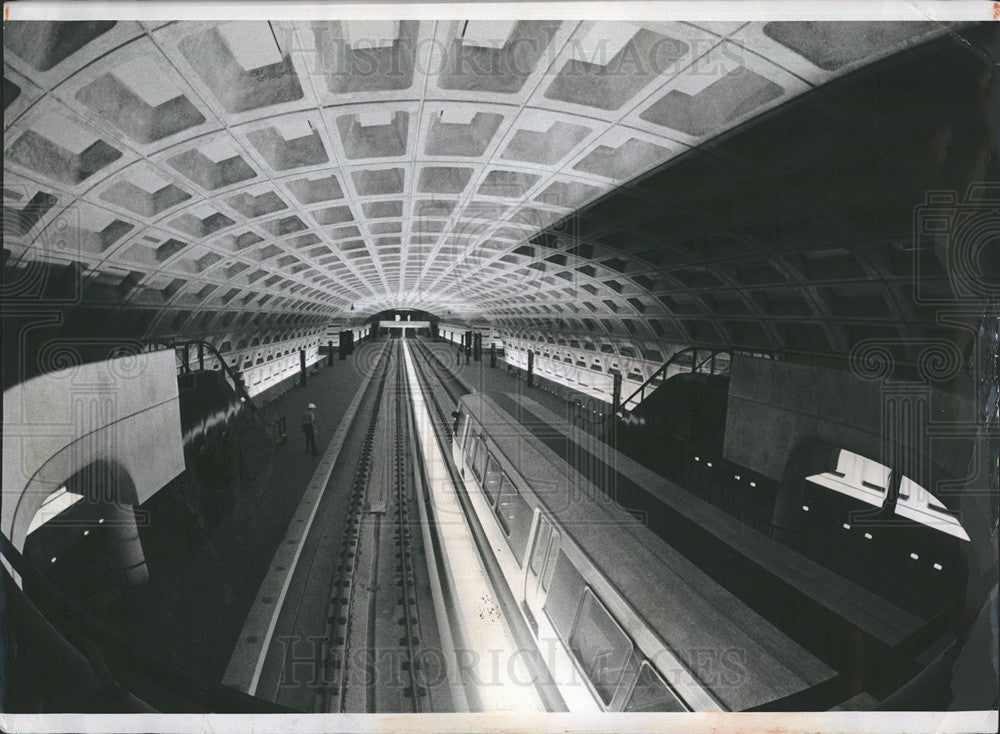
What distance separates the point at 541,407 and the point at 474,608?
1.21 meters

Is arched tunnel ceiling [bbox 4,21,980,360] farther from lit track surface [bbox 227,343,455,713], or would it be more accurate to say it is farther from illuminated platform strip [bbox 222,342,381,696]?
lit track surface [bbox 227,343,455,713]

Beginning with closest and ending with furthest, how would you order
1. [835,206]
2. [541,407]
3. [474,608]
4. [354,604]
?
[835,206], [354,604], [474,608], [541,407]

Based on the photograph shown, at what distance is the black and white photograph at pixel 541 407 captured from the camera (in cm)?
128

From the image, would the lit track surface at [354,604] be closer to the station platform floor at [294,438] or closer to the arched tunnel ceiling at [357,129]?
the station platform floor at [294,438]

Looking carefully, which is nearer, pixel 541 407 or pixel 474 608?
pixel 474 608

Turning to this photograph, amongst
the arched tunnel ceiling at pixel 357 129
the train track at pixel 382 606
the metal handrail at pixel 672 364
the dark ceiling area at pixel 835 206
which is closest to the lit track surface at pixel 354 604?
the train track at pixel 382 606

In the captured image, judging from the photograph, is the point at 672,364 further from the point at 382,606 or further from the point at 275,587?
the point at 275,587

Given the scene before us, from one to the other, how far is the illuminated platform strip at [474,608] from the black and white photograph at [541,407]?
0.07ft

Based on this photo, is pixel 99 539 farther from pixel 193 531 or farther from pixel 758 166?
pixel 758 166

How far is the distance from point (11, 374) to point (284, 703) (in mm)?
1976

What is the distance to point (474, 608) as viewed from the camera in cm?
179

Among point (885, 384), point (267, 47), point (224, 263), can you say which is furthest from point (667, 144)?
point (224, 263)

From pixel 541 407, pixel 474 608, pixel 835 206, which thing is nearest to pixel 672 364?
pixel 541 407

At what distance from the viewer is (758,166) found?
1419 mm
